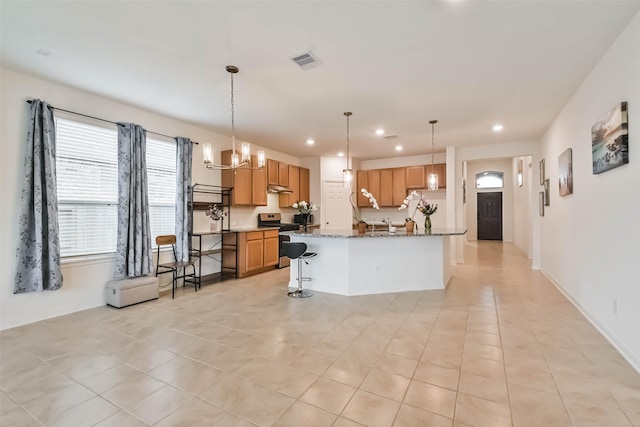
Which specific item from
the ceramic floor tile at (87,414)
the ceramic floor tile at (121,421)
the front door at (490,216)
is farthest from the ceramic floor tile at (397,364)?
the front door at (490,216)

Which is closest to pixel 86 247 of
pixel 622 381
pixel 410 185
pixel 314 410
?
pixel 314 410

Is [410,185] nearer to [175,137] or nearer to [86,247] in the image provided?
[175,137]

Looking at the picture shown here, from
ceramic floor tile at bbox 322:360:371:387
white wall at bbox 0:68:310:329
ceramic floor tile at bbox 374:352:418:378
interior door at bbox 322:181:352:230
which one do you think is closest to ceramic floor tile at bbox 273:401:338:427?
ceramic floor tile at bbox 322:360:371:387

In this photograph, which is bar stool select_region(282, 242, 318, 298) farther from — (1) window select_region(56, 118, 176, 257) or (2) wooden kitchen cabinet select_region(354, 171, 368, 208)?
(2) wooden kitchen cabinet select_region(354, 171, 368, 208)

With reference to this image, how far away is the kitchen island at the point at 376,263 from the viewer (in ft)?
14.6

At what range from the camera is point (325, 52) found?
111 inches

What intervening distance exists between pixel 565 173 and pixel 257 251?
17.0 feet

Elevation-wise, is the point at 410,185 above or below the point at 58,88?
below

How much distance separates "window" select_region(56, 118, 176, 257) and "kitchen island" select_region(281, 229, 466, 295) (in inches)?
98.3

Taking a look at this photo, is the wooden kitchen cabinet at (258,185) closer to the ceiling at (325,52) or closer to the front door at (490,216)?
the ceiling at (325,52)

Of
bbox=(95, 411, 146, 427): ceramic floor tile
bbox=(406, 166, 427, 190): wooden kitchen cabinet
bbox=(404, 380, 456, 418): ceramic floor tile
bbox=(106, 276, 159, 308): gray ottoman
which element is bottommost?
bbox=(95, 411, 146, 427): ceramic floor tile

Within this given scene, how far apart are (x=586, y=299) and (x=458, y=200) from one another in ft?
12.3

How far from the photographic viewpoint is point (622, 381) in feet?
7.05

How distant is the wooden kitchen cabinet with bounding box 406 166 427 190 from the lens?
757cm
